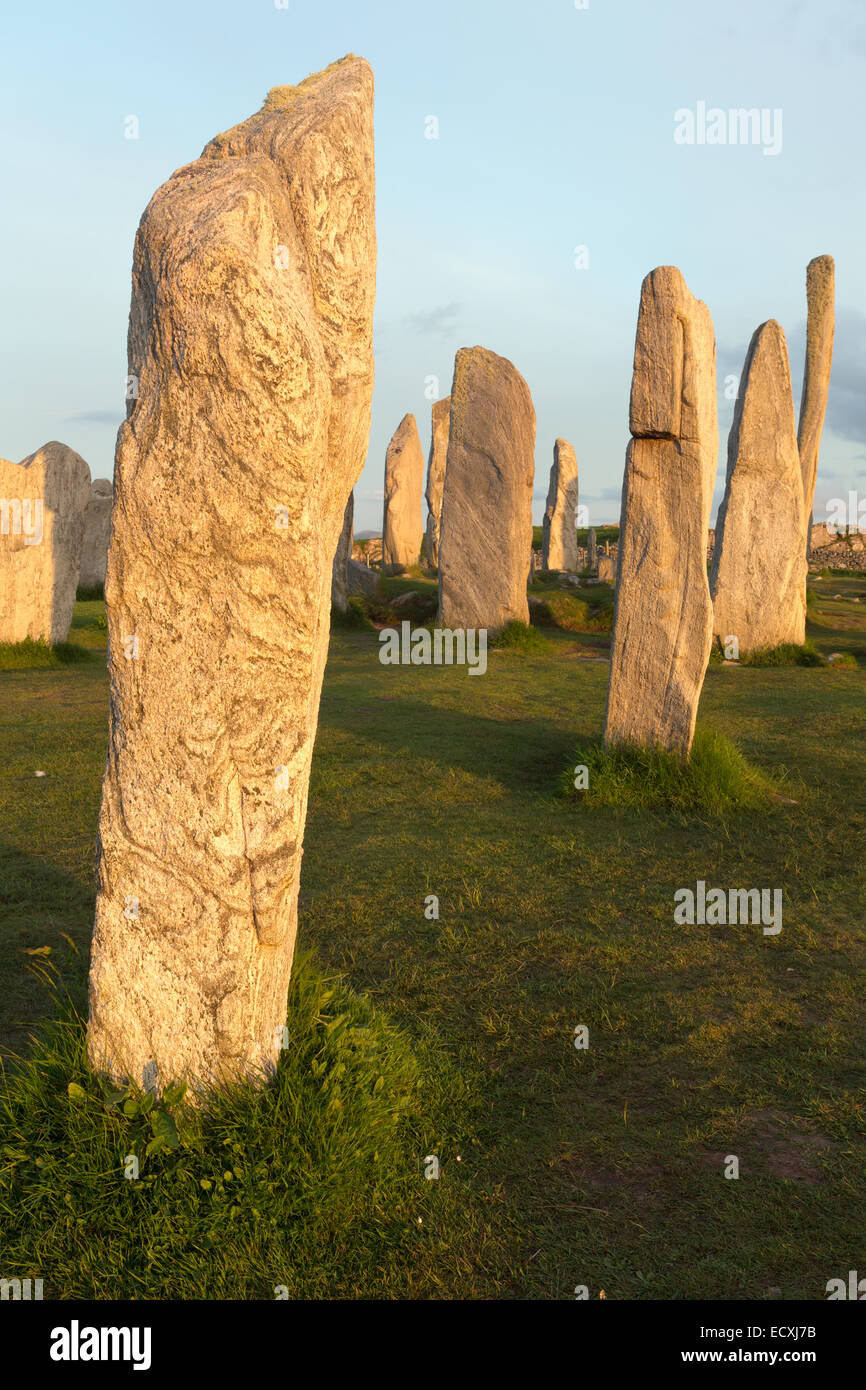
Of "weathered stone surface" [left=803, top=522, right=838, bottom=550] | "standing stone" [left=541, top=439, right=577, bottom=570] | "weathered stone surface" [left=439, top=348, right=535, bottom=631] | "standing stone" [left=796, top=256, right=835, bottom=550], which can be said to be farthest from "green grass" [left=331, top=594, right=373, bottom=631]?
"weathered stone surface" [left=803, top=522, right=838, bottom=550]

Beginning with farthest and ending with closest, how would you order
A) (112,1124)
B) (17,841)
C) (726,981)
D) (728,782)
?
1. (728,782)
2. (17,841)
3. (726,981)
4. (112,1124)

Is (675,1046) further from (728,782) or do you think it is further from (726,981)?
(728,782)

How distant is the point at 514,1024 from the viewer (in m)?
3.82

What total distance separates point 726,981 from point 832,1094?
88 cm

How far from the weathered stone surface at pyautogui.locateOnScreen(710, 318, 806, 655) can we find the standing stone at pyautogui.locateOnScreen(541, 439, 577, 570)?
14.5 meters

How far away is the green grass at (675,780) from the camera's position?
6.55 meters

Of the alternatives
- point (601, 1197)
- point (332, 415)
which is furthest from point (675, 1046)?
point (332, 415)

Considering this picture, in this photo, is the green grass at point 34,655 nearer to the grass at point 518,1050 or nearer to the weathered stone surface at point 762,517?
the grass at point 518,1050

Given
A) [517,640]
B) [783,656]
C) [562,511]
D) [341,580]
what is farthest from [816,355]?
[562,511]

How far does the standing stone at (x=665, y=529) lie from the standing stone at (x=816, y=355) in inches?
332

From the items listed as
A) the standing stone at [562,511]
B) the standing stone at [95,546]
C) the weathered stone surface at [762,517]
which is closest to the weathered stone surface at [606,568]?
the standing stone at [562,511]

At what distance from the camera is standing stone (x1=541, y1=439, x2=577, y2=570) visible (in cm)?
2738

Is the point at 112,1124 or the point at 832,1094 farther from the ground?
the point at 112,1124

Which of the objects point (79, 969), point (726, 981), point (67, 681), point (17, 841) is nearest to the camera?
point (79, 969)
